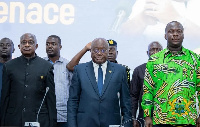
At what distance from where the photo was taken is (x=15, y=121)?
3.54m

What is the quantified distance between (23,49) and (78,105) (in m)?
0.81

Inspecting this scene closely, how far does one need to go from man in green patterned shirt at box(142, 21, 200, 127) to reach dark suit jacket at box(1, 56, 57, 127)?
89cm

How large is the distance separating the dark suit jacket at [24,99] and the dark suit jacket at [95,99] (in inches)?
11.4

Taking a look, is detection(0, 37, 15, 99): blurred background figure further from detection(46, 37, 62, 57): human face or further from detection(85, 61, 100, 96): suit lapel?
detection(85, 61, 100, 96): suit lapel

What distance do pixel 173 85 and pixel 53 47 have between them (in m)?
1.75

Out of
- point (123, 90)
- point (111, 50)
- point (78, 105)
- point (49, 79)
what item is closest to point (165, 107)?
point (123, 90)

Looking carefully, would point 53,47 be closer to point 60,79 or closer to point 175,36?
point 60,79

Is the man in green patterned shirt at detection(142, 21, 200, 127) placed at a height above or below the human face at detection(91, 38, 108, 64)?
below

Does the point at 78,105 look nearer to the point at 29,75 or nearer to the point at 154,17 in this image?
the point at 29,75

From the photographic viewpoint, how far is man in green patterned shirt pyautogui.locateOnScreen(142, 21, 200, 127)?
10.3 feet

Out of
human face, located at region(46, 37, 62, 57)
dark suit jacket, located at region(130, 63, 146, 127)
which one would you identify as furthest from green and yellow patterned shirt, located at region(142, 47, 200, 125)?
human face, located at region(46, 37, 62, 57)

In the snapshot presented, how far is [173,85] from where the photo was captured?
319 centimetres

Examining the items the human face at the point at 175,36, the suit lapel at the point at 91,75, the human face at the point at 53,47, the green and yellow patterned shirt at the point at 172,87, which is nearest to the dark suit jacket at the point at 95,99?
the suit lapel at the point at 91,75

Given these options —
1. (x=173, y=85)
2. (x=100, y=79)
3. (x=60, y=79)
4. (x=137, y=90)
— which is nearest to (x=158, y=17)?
(x=137, y=90)
